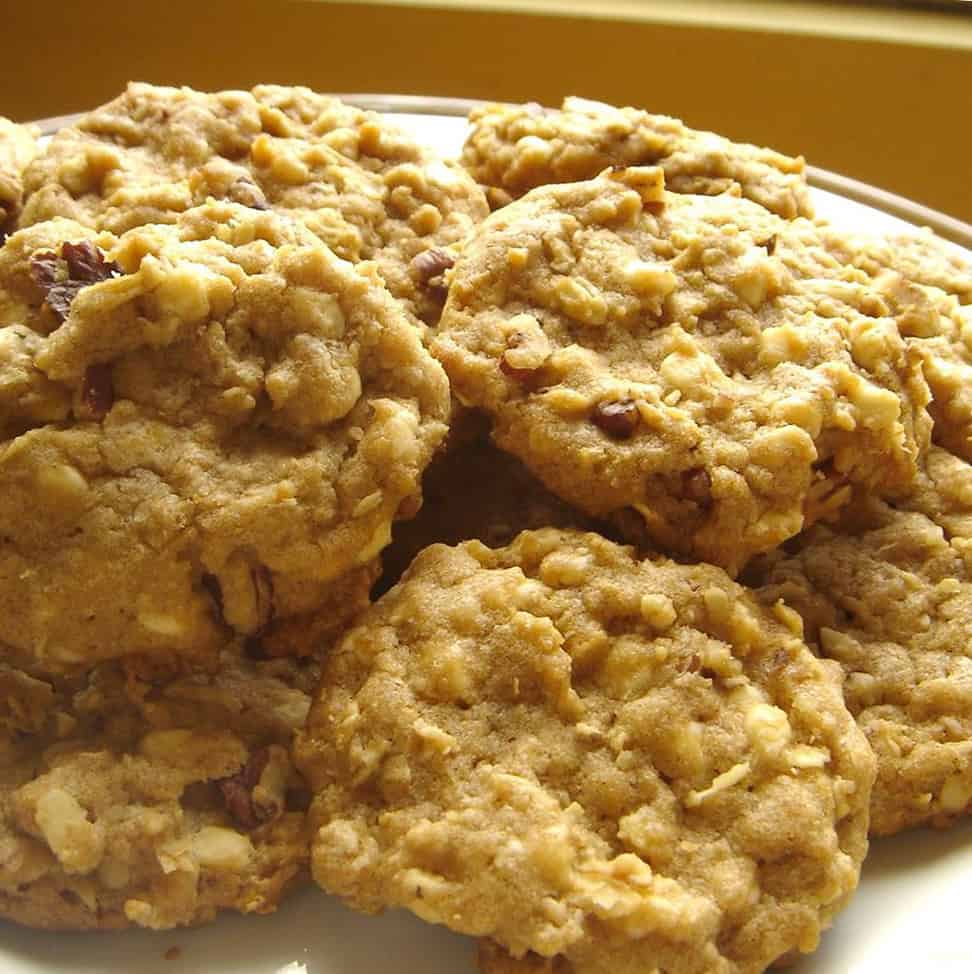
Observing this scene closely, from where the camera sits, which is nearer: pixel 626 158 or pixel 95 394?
pixel 95 394

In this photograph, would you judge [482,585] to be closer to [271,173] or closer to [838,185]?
[271,173]

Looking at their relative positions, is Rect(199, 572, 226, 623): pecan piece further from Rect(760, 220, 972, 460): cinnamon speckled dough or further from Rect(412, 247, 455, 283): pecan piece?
Rect(760, 220, 972, 460): cinnamon speckled dough

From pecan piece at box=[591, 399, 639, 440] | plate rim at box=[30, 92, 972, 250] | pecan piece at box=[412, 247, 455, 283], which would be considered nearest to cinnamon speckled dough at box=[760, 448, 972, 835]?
pecan piece at box=[591, 399, 639, 440]

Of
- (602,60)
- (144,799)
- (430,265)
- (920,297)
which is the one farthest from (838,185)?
(144,799)

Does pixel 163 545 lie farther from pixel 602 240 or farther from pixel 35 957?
pixel 602 240

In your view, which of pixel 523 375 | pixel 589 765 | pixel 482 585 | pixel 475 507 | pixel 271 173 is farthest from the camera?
pixel 271 173

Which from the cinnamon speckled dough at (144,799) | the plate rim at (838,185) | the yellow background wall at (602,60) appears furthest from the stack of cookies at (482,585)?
the yellow background wall at (602,60)

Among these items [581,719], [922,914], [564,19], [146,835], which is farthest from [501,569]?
[564,19]
